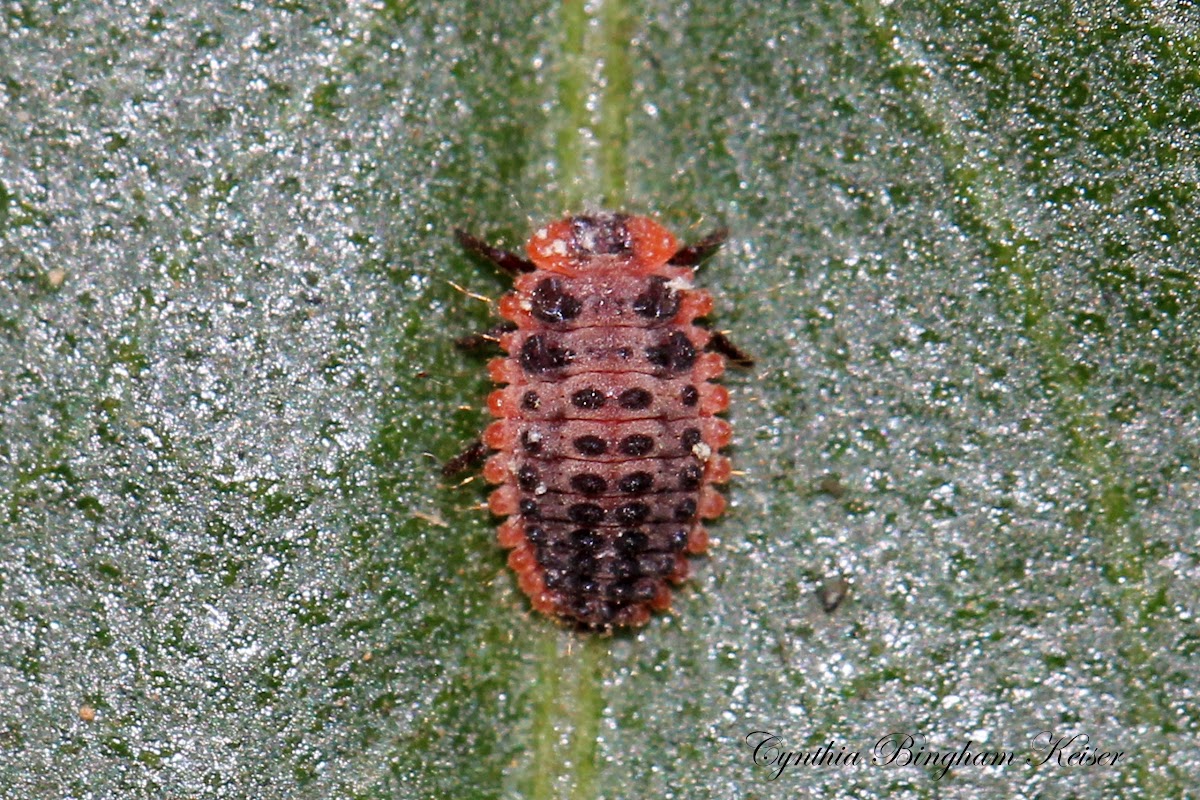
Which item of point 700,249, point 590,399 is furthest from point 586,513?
point 700,249

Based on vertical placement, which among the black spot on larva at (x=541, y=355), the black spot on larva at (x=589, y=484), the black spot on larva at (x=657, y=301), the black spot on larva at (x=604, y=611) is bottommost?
the black spot on larva at (x=604, y=611)

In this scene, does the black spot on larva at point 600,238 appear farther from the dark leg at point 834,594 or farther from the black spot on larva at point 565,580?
the dark leg at point 834,594

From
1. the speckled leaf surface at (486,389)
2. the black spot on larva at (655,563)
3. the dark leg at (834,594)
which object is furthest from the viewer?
the dark leg at (834,594)

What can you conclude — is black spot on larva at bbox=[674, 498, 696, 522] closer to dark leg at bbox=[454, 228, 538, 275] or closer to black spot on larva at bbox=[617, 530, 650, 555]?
black spot on larva at bbox=[617, 530, 650, 555]

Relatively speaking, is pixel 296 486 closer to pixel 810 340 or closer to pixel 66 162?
pixel 66 162

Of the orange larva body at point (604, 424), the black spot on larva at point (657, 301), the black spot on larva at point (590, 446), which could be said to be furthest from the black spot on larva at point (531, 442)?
the black spot on larva at point (657, 301)

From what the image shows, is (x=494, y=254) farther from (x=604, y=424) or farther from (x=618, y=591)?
(x=618, y=591)
